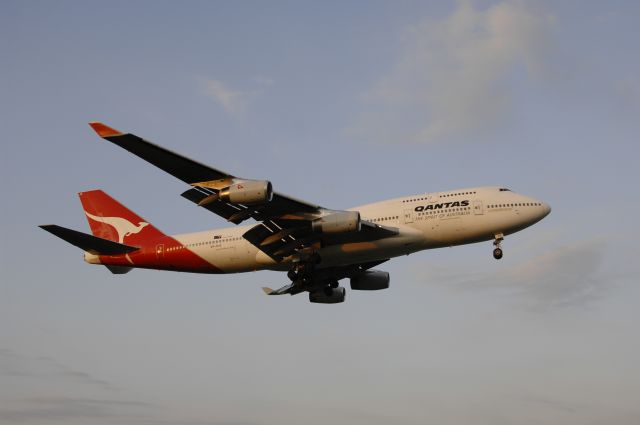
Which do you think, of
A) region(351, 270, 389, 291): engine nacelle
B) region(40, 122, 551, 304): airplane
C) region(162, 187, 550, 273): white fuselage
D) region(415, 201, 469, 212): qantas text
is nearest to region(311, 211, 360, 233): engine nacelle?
region(40, 122, 551, 304): airplane

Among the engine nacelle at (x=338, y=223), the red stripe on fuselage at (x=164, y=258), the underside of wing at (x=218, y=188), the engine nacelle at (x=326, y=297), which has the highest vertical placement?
the underside of wing at (x=218, y=188)

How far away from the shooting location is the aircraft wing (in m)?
39.1

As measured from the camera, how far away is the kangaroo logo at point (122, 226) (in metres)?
52.9

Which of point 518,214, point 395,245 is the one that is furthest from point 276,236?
point 518,214

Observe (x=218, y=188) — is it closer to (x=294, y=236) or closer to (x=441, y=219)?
(x=294, y=236)

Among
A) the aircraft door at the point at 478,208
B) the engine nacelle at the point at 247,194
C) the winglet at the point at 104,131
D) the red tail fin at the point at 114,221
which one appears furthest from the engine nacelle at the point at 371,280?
the winglet at the point at 104,131

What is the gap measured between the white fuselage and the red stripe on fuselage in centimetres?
777

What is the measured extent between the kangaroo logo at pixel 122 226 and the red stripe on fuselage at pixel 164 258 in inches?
85.0

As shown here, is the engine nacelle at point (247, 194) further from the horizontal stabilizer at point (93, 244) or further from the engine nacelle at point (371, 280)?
the engine nacelle at point (371, 280)

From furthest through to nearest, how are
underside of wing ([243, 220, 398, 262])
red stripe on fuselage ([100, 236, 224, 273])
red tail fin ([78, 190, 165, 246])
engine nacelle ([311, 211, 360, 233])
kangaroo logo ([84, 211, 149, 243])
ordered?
kangaroo logo ([84, 211, 149, 243])
red tail fin ([78, 190, 165, 246])
red stripe on fuselage ([100, 236, 224, 273])
underside of wing ([243, 220, 398, 262])
engine nacelle ([311, 211, 360, 233])

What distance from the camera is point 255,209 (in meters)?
44.0

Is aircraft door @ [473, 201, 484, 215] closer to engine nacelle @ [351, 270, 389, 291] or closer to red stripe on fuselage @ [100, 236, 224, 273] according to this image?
engine nacelle @ [351, 270, 389, 291]

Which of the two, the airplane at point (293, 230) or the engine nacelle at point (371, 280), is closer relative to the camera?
the airplane at point (293, 230)

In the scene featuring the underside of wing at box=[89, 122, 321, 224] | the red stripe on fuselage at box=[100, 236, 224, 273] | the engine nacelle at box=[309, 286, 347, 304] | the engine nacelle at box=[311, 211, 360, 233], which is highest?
the underside of wing at box=[89, 122, 321, 224]
